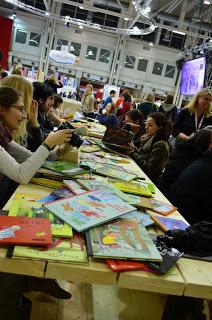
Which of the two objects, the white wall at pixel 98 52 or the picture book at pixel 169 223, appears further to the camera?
the white wall at pixel 98 52

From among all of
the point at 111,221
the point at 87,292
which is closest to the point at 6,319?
the point at 111,221

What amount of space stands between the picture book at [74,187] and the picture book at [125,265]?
2.04ft

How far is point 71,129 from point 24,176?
47 centimetres

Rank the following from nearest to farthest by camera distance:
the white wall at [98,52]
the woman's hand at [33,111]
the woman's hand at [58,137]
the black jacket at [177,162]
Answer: the woman's hand at [58,137] < the woman's hand at [33,111] < the black jacket at [177,162] < the white wall at [98,52]

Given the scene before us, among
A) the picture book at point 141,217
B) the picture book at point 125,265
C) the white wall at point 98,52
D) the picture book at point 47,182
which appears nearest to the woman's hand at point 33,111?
the picture book at point 47,182

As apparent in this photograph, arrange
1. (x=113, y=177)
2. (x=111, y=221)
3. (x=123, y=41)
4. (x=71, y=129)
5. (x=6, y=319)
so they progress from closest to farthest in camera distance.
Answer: (x=6, y=319)
(x=111, y=221)
(x=71, y=129)
(x=113, y=177)
(x=123, y=41)

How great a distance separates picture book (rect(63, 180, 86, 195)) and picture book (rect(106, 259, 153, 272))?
62cm

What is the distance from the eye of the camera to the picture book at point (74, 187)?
67.1 inches

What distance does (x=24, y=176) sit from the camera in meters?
1.72

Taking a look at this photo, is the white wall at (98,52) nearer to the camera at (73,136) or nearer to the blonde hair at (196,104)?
the blonde hair at (196,104)

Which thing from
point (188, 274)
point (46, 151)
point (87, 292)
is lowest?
point (87, 292)

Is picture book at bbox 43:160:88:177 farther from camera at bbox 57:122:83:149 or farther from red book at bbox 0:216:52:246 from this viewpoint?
red book at bbox 0:216:52:246

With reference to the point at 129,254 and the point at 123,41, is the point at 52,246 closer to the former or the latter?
the point at 129,254

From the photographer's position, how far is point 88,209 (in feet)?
4.67
